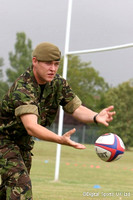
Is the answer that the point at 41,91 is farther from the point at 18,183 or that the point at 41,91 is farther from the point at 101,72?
the point at 101,72

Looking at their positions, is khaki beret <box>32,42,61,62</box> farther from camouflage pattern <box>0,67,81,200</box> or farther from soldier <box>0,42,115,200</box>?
camouflage pattern <box>0,67,81,200</box>

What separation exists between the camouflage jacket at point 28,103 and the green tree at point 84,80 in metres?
5.81

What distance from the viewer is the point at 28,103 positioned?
4129 millimetres

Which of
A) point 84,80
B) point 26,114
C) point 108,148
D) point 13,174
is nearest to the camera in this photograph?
point 26,114

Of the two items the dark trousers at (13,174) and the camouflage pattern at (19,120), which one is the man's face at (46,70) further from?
the dark trousers at (13,174)

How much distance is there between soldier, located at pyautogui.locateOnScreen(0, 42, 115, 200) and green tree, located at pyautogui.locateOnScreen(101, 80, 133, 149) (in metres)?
10.6

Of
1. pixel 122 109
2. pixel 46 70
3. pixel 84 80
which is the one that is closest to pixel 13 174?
pixel 46 70

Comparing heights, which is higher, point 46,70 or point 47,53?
point 47,53

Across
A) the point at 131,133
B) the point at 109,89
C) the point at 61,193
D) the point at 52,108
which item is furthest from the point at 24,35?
the point at 52,108

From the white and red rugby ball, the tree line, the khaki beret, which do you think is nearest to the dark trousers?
the khaki beret

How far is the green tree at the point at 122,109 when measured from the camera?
52.0 feet

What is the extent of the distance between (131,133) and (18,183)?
14942 mm

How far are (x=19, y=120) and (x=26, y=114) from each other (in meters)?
0.26

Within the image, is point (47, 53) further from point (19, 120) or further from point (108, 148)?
point (108, 148)
